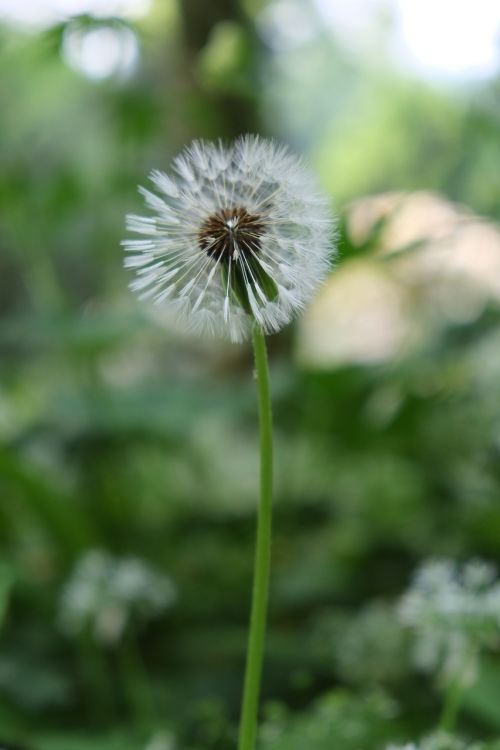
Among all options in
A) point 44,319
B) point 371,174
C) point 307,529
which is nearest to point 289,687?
point 307,529

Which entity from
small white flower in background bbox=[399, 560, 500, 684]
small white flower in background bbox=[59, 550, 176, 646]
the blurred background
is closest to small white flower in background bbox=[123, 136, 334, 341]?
the blurred background

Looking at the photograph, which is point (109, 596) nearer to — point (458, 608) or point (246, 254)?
point (458, 608)

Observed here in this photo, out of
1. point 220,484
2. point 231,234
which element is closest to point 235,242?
point 231,234

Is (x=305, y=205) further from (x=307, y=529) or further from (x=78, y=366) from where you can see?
(x=78, y=366)

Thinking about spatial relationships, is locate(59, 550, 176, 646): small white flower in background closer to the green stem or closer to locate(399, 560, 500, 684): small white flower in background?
locate(399, 560, 500, 684): small white flower in background

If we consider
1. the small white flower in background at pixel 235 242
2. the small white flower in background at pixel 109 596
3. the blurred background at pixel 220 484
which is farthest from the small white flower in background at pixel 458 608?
the small white flower in background at pixel 109 596

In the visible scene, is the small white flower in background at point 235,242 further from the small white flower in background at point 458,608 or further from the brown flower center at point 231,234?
the small white flower in background at point 458,608
